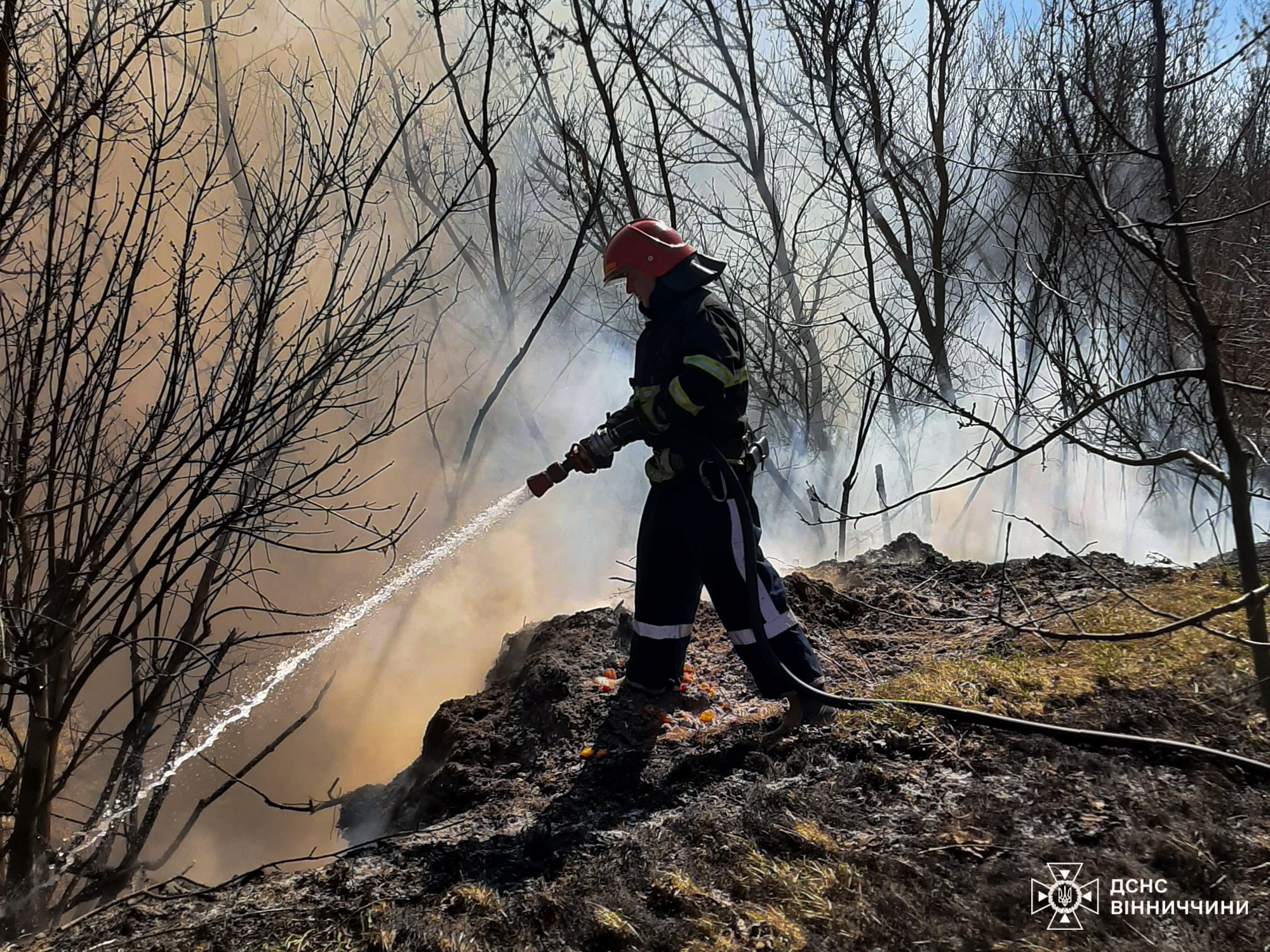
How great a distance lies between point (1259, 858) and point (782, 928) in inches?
50.8

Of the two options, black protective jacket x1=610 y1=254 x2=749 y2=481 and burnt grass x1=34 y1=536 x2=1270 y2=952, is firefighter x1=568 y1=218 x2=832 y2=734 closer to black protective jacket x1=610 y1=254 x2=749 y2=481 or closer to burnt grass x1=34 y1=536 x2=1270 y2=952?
black protective jacket x1=610 y1=254 x2=749 y2=481

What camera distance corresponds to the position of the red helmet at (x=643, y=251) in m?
3.56

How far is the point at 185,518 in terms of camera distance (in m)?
2.56

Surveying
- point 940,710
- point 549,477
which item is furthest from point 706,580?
point 940,710

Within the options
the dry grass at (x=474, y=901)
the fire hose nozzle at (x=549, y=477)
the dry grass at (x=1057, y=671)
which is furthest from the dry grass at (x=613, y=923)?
the fire hose nozzle at (x=549, y=477)

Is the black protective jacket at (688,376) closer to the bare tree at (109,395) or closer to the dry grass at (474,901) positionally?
the bare tree at (109,395)

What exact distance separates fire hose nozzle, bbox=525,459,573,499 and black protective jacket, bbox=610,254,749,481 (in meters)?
0.28

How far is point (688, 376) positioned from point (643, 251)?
63cm

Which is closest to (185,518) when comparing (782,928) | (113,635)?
(113,635)

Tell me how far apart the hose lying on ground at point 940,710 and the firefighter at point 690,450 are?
4 cm

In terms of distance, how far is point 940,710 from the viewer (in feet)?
8.19

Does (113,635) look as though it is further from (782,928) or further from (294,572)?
(294,572)

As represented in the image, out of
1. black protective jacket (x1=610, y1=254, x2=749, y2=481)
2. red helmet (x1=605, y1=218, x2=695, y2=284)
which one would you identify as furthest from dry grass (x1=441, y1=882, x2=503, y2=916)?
red helmet (x1=605, y1=218, x2=695, y2=284)

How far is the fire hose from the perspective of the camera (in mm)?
2301
